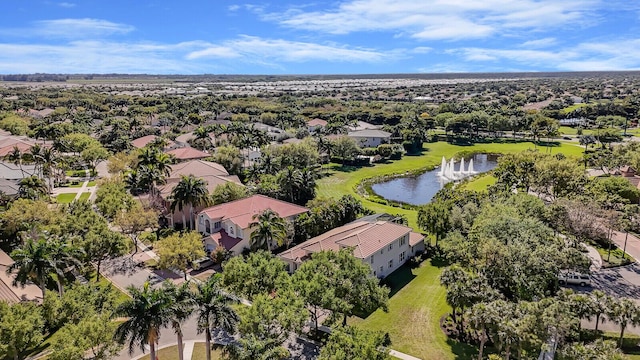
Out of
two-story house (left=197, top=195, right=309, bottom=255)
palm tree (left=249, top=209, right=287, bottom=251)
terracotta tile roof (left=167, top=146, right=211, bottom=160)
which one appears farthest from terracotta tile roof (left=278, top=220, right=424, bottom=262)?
terracotta tile roof (left=167, top=146, right=211, bottom=160)

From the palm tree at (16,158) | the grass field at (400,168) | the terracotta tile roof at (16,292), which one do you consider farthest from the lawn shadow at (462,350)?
the palm tree at (16,158)

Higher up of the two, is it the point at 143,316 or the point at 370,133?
the point at 370,133

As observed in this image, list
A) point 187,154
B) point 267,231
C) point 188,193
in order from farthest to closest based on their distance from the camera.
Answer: point 187,154 → point 188,193 → point 267,231

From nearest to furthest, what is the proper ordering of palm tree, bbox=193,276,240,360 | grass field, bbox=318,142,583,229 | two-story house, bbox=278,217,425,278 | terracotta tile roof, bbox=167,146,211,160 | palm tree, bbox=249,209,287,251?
palm tree, bbox=193,276,240,360 < two-story house, bbox=278,217,425,278 < palm tree, bbox=249,209,287,251 < grass field, bbox=318,142,583,229 < terracotta tile roof, bbox=167,146,211,160

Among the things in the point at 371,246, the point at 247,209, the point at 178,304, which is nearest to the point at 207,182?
the point at 247,209

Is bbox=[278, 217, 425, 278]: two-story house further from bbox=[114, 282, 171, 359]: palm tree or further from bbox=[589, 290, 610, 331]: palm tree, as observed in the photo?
bbox=[114, 282, 171, 359]: palm tree

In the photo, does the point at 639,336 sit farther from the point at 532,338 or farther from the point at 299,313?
the point at 299,313

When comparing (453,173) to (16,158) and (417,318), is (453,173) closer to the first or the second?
(417,318)

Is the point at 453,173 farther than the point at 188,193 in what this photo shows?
Yes
